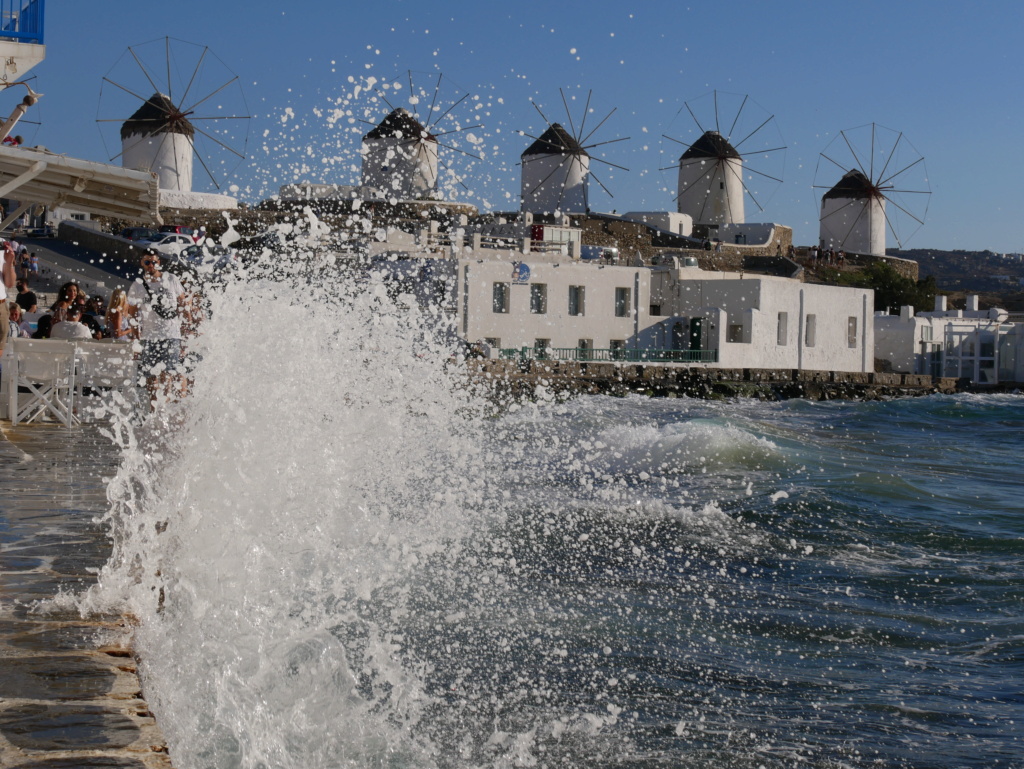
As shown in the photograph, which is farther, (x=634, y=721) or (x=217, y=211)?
(x=217, y=211)

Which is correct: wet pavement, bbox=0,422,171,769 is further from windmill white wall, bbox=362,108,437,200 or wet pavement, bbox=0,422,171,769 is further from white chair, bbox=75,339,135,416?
windmill white wall, bbox=362,108,437,200

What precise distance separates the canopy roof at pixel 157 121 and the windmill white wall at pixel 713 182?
29.3m

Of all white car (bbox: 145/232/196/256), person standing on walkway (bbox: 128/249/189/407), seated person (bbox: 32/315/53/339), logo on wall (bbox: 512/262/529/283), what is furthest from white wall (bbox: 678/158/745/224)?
person standing on walkway (bbox: 128/249/189/407)

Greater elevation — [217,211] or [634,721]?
[217,211]

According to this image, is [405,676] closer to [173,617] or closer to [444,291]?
[173,617]

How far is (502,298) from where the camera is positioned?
31.6 metres

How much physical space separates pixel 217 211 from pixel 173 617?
147ft

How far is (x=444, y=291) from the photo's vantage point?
1217 inches

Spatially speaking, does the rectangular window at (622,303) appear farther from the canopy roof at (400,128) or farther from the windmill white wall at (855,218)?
the windmill white wall at (855,218)

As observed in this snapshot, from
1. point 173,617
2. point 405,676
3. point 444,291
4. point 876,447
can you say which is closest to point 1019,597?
point 405,676

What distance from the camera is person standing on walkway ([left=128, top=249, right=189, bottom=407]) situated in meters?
8.00

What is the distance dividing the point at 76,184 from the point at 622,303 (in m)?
24.6

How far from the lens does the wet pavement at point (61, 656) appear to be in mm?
2637

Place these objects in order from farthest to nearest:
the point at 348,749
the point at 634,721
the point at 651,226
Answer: the point at 651,226, the point at 634,721, the point at 348,749
